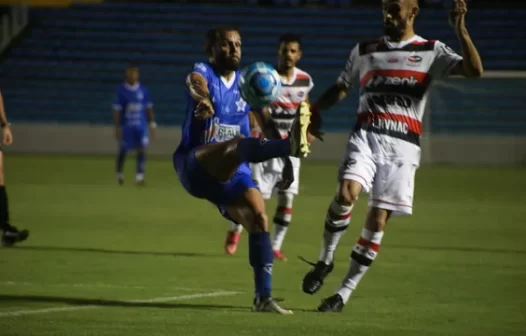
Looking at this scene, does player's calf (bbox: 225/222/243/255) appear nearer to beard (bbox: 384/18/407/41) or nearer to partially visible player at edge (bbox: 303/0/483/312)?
partially visible player at edge (bbox: 303/0/483/312)

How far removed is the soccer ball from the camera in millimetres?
8719

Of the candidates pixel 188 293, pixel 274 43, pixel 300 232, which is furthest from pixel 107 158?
pixel 188 293

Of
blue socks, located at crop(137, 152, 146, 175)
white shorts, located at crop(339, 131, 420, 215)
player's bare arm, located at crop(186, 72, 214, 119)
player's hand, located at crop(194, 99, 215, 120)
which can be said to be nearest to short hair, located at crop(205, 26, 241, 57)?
player's bare arm, located at crop(186, 72, 214, 119)

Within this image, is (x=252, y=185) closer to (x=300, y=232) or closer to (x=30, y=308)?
(x=30, y=308)

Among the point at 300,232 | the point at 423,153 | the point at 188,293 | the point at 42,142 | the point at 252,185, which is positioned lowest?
the point at 42,142

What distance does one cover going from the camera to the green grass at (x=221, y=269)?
832 centimetres

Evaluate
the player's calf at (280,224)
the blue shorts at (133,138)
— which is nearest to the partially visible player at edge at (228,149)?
the player's calf at (280,224)

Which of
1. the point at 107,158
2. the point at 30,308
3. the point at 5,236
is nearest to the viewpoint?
the point at 30,308

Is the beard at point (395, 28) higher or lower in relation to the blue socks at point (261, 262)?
higher

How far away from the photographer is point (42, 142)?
115ft

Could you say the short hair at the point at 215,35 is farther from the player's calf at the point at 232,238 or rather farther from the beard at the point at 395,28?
the player's calf at the point at 232,238

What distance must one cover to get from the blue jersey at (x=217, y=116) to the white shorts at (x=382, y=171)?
97 centimetres

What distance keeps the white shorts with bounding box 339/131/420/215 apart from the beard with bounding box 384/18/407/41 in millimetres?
761

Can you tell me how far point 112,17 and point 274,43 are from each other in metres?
5.73
